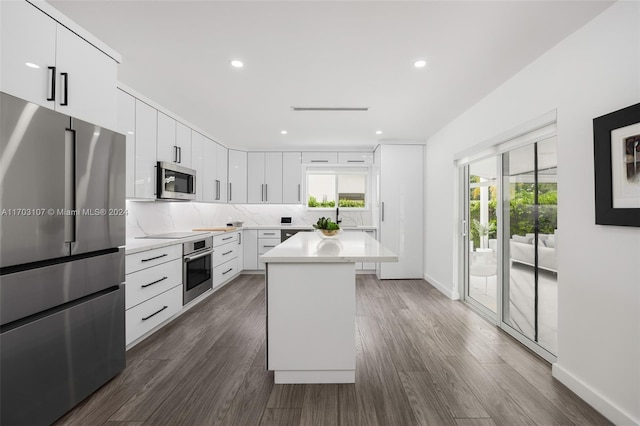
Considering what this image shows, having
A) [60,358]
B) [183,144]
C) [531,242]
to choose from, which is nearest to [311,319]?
[60,358]

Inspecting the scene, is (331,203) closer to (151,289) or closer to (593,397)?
(151,289)

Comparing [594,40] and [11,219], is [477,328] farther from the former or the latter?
[11,219]

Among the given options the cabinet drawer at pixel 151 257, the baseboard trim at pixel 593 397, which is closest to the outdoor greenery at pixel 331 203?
the cabinet drawer at pixel 151 257

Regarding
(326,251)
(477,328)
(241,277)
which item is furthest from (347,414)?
(241,277)

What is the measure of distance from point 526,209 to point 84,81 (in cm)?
371

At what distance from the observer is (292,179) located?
5863 millimetres

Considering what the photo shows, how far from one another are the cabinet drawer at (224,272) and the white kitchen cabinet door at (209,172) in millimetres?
1127

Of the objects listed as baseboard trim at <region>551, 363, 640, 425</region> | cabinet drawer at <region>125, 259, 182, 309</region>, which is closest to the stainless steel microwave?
cabinet drawer at <region>125, 259, 182, 309</region>

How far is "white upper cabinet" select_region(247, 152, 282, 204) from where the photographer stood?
19.2 ft

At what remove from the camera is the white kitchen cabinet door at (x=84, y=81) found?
1.78 meters

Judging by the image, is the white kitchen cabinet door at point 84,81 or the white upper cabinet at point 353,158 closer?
the white kitchen cabinet door at point 84,81

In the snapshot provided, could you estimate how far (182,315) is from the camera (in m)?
3.46

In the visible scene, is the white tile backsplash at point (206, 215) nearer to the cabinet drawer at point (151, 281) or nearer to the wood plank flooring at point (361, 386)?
the cabinet drawer at point (151, 281)

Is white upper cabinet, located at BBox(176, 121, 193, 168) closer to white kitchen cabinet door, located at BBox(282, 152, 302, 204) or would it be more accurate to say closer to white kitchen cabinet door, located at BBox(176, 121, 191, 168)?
white kitchen cabinet door, located at BBox(176, 121, 191, 168)
